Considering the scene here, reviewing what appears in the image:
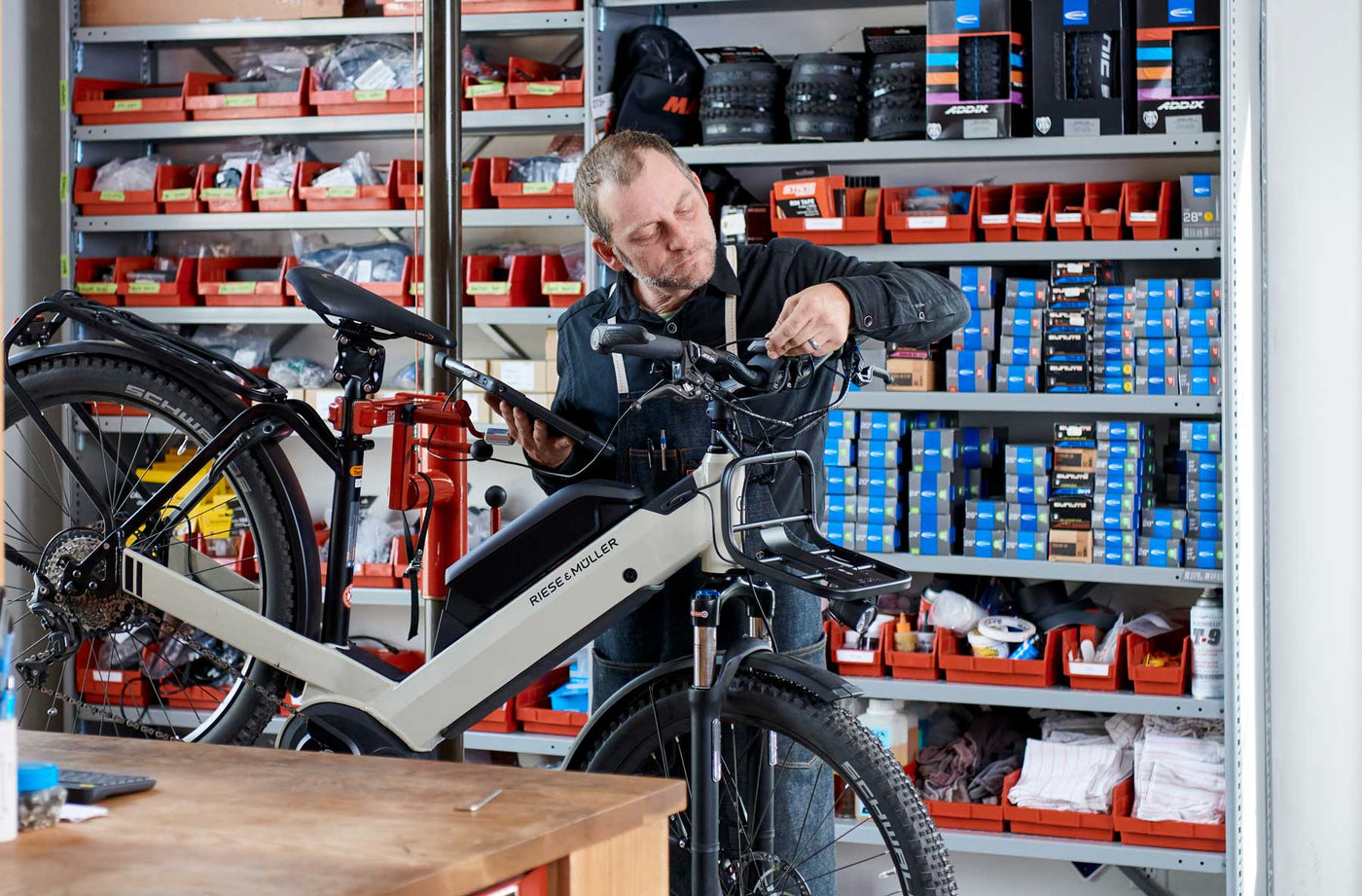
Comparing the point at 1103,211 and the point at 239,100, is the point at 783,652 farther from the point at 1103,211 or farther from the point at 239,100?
the point at 239,100

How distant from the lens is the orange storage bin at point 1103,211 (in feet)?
11.0

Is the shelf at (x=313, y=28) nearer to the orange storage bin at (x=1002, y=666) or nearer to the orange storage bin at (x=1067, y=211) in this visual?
the orange storage bin at (x=1067, y=211)

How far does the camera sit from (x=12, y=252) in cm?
417

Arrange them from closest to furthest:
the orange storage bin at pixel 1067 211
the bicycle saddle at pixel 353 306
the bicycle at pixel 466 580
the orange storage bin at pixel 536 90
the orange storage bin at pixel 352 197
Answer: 1. the bicycle at pixel 466 580
2. the bicycle saddle at pixel 353 306
3. the orange storage bin at pixel 1067 211
4. the orange storage bin at pixel 536 90
5. the orange storage bin at pixel 352 197

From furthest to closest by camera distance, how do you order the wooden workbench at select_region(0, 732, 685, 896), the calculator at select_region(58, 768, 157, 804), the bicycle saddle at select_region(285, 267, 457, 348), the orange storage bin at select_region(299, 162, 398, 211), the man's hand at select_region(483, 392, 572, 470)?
the orange storage bin at select_region(299, 162, 398, 211)
the man's hand at select_region(483, 392, 572, 470)
the bicycle saddle at select_region(285, 267, 457, 348)
the calculator at select_region(58, 768, 157, 804)
the wooden workbench at select_region(0, 732, 685, 896)

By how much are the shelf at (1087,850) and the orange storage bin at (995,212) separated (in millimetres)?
1452

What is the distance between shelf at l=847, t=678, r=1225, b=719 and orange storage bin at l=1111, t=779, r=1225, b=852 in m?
0.20

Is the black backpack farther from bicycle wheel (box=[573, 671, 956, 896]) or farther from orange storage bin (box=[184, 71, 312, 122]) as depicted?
bicycle wheel (box=[573, 671, 956, 896])

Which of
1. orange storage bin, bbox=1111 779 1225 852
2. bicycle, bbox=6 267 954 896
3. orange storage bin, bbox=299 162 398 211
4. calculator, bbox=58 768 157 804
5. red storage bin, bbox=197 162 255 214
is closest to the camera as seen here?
calculator, bbox=58 768 157 804

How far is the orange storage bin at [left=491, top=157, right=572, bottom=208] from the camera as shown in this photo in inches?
149

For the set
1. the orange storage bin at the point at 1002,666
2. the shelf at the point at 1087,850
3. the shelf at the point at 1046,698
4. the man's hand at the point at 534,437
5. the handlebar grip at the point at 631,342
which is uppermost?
the handlebar grip at the point at 631,342

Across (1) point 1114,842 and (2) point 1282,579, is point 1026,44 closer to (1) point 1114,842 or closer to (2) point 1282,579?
(2) point 1282,579

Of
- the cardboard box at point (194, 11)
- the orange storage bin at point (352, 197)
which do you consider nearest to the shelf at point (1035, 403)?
the orange storage bin at point (352, 197)

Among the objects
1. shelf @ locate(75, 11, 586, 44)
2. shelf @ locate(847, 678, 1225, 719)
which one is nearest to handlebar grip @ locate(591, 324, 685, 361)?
shelf @ locate(847, 678, 1225, 719)
